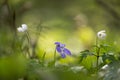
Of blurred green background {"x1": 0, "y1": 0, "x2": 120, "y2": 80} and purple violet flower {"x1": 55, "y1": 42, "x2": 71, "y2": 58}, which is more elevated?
blurred green background {"x1": 0, "y1": 0, "x2": 120, "y2": 80}

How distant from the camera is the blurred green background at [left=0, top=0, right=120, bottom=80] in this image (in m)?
0.99

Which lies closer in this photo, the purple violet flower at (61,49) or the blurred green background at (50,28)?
the blurred green background at (50,28)

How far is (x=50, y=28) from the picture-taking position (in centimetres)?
193

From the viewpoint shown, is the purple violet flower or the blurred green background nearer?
the blurred green background

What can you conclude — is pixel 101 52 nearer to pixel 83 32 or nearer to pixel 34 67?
pixel 34 67

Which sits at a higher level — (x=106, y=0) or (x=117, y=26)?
(x=106, y=0)

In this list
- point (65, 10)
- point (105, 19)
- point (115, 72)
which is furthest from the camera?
point (65, 10)

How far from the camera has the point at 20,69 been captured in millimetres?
930

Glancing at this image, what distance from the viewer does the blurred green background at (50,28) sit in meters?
0.99

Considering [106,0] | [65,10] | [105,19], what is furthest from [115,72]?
[65,10]

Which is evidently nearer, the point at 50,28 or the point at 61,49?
the point at 61,49

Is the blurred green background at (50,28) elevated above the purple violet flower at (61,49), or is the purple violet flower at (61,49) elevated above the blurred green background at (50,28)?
the blurred green background at (50,28)

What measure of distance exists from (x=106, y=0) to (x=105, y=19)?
0.71m

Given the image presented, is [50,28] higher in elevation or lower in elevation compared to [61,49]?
higher
